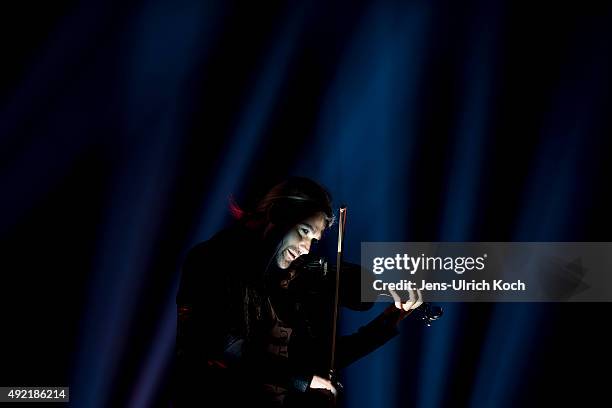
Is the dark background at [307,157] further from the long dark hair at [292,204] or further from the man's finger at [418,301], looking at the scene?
the man's finger at [418,301]

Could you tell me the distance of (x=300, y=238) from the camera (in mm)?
2701

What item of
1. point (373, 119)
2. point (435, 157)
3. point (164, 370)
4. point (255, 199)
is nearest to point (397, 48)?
point (373, 119)

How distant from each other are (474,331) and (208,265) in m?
1.65

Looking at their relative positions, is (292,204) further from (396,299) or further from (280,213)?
(396,299)

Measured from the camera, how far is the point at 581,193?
3.48 m

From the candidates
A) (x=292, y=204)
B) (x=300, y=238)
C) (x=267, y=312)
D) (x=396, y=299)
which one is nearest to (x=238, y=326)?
(x=267, y=312)

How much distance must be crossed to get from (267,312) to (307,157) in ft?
3.57

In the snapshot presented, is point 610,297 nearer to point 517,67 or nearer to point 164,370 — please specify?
point 517,67

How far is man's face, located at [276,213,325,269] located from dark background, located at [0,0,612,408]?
0.50 m

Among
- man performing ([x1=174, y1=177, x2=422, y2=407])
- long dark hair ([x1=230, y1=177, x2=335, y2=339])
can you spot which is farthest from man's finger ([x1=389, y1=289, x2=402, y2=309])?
long dark hair ([x1=230, y1=177, x2=335, y2=339])

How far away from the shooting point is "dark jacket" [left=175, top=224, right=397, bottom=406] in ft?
8.02

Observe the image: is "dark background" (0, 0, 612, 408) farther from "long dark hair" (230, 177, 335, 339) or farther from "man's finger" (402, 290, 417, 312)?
"man's finger" (402, 290, 417, 312)

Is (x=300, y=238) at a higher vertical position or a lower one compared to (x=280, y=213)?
lower

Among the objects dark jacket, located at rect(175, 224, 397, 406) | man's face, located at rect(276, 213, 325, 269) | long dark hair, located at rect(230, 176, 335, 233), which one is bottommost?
dark jacket, located at rect(175, 224, 397, 406)
